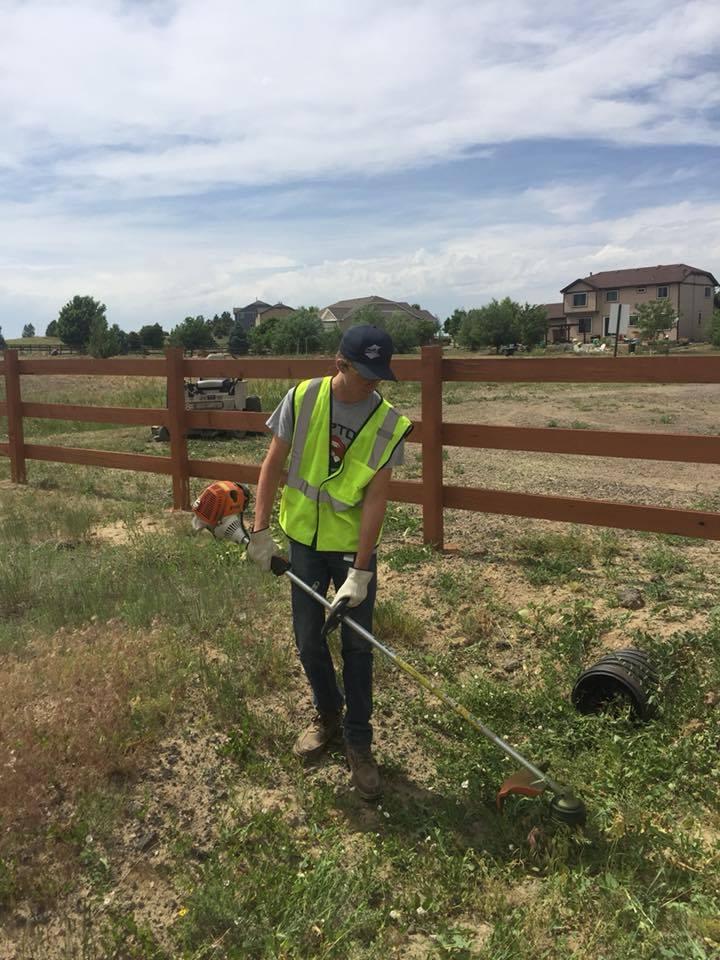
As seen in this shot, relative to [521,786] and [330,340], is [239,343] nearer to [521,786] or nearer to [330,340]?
[330,340]

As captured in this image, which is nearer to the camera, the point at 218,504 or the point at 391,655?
the point at 391,655

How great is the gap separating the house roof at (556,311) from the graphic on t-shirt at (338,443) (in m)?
89.7

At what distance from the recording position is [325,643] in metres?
3.21

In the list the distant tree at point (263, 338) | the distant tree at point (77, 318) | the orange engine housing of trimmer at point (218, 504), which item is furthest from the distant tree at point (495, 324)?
the orange engine housing of trimmer at point (218, 504)

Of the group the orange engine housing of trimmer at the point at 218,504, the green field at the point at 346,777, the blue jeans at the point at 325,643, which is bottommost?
the green field at the point at 346,777

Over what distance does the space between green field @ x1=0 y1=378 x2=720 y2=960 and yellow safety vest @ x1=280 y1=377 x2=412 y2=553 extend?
96 centimetres

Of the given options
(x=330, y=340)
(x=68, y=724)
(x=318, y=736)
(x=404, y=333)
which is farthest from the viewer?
(x=330, y=340)

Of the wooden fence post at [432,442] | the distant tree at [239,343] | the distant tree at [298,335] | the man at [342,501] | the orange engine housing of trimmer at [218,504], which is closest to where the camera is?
the man at [342,501]

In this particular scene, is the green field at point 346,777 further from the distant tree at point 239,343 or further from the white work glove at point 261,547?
the distant tree at point 239,343

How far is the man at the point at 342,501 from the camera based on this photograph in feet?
9.87

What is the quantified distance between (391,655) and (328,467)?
752 millimetres

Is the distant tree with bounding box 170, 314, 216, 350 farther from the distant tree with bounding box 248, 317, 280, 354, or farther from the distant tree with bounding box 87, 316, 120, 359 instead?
the distant tree with bounding box 87, 316, 120, 359

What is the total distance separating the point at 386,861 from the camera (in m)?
2.72

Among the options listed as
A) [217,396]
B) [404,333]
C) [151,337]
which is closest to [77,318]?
[151,337]
